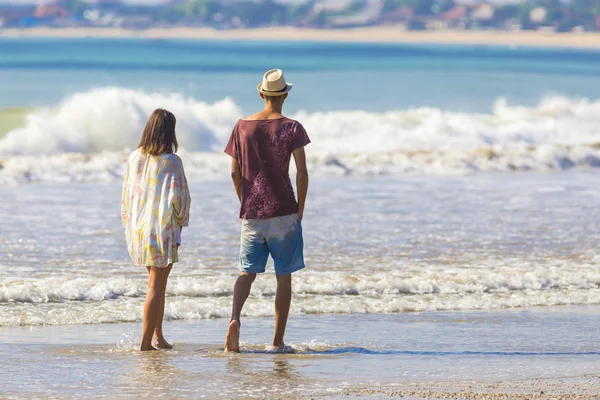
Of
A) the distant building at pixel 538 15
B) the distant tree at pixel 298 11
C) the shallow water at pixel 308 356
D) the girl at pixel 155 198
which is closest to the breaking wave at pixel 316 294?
the shallow water at pixel 308 356

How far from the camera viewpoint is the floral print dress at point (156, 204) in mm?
6348

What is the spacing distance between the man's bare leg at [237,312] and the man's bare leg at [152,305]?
16.5 inches

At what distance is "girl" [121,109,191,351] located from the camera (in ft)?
20.8

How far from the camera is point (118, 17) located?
16138 centimetres

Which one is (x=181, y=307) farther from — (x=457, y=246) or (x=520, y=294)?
(x=457, y=246)

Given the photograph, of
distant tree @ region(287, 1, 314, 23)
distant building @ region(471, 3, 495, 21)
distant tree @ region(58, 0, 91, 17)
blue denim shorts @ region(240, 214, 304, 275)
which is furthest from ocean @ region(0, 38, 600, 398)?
distant building @ region(471, 3, 495, 21)

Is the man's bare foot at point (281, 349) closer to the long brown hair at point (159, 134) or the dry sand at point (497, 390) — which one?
the dry sand at point (497, 390)

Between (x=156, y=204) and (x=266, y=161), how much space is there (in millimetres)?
661

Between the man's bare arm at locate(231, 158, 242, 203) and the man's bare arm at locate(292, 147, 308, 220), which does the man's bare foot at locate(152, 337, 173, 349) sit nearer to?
the man's bare arm at locate(231, 158, 242, 203)

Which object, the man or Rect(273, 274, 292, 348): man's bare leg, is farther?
Rect(273, 274, 292, 348): man's bare leg

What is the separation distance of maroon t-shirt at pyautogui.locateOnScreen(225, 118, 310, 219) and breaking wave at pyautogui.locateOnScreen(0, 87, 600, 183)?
1033 centimetres

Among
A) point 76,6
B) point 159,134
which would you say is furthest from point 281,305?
point 76,6

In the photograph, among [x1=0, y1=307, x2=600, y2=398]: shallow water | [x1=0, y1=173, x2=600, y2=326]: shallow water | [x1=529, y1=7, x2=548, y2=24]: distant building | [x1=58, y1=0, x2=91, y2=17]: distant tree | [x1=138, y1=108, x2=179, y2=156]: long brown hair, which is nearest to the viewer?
[x1=0, y1=307, x2=600, y2=398]: shallow water

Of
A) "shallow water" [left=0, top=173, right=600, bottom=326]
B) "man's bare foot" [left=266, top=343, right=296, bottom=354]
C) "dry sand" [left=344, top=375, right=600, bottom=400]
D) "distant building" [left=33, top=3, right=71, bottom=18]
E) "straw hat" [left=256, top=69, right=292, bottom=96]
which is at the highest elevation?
"distant building" [left=33, top=3, right=71, bottom=18]
